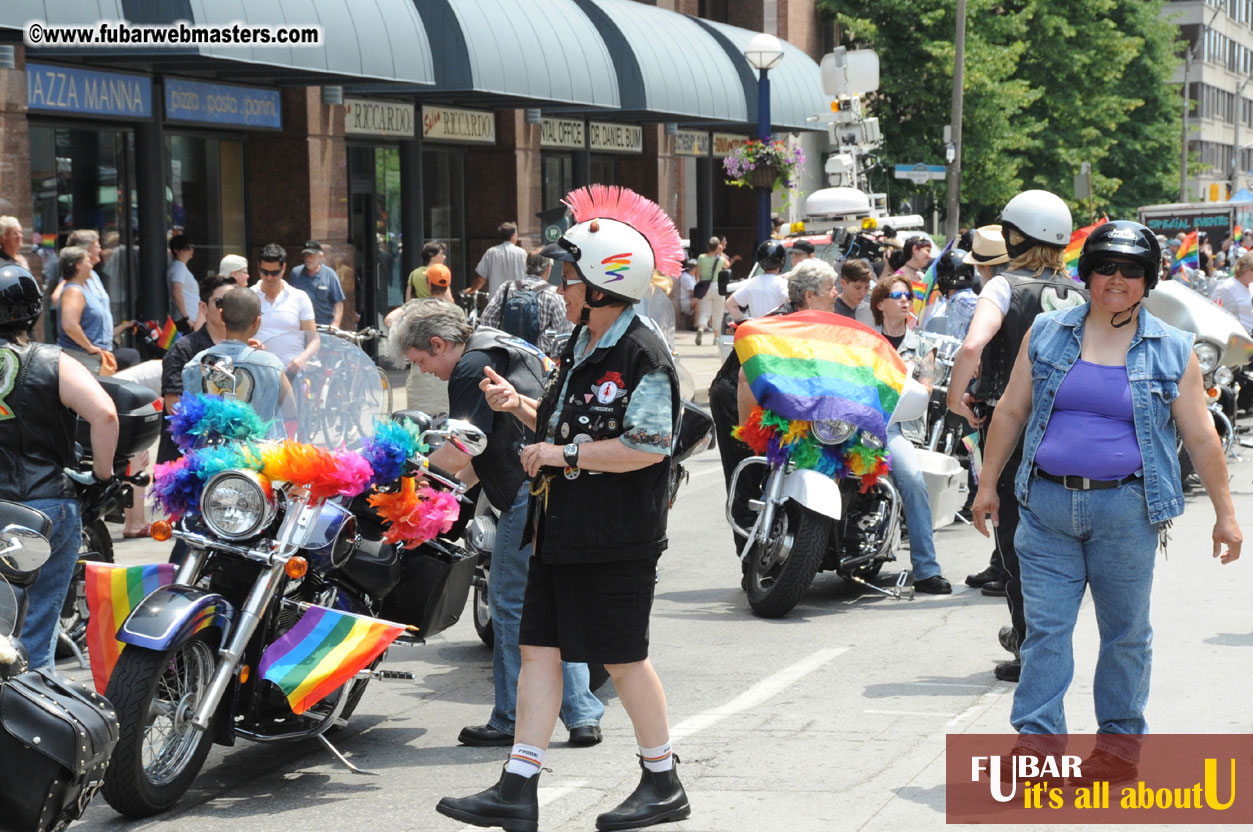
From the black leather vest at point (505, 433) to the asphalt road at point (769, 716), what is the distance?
0.95 metres

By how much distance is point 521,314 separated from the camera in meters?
10.2

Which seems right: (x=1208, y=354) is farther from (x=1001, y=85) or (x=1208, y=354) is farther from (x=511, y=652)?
(x=1001, y=85)

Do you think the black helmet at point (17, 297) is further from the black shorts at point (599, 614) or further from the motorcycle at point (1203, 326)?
the motorcycle at point (1203, 326)

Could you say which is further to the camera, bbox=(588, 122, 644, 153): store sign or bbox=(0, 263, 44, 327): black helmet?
bbox=(588, 122, 644, 153): store sign

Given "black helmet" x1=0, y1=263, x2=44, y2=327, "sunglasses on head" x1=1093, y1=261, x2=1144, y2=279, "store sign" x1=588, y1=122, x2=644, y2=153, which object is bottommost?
"black helmet" x1=0, y1=263, x2=44, y2=327

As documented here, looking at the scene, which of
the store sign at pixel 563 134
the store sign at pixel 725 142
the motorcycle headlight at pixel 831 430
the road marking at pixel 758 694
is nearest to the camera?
the road marking at pixel 758 694

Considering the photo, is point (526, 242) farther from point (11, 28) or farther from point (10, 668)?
point (10, 668)

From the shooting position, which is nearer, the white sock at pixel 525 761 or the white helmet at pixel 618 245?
the white sock at pixel 525 761

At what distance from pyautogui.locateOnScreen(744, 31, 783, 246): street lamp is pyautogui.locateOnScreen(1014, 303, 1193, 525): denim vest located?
15595 millimetres

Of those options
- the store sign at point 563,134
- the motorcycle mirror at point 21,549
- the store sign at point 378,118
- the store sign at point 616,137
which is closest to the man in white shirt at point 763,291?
the store sign at point 378,118

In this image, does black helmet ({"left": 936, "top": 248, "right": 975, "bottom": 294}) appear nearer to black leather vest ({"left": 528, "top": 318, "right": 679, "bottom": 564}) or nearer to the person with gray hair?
the person with gray hair

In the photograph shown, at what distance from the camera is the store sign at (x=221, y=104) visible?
17.4 metres

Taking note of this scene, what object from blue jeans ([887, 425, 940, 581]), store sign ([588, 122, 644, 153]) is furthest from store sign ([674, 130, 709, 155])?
blue jeans ([887, 425, 940, 581])

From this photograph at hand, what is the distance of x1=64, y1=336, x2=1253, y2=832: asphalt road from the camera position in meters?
5.29
